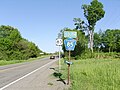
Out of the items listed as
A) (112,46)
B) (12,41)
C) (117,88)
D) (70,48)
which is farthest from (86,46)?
(112,46)

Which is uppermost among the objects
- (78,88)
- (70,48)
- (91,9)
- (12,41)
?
(91,9)

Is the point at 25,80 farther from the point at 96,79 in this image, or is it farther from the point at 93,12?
the point at 93,12

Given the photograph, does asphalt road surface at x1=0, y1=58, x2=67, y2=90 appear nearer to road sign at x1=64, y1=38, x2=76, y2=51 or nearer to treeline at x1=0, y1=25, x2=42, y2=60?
road sign at x1=64, y1=38, x2=76, y2=51

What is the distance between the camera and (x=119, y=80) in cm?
1354

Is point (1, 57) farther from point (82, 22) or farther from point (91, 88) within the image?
point (91, 88)

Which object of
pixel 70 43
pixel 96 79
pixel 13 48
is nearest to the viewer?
pixel 96 79

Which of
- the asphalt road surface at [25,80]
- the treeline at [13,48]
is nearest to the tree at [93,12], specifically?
the treeline at [13,48]

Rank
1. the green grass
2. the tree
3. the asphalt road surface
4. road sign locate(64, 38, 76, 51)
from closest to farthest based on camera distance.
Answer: the green grass → the asphalt road surface → road sign locate(64, 38, 76, 51) → the tree

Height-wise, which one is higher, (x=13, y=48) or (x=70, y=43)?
(x=13, y=48)

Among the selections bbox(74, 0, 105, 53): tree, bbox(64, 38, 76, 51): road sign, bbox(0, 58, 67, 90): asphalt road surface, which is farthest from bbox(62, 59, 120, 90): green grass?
bbox(74, 0, 105, 53): tree

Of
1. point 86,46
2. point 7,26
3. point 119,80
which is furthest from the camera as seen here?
point 7,26

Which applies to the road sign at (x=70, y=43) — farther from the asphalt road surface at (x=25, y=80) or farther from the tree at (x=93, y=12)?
the tree at (x=93, y=12)

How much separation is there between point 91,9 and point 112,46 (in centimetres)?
6326

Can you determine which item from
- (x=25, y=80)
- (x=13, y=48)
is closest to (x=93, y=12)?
(x=13, y=48)
